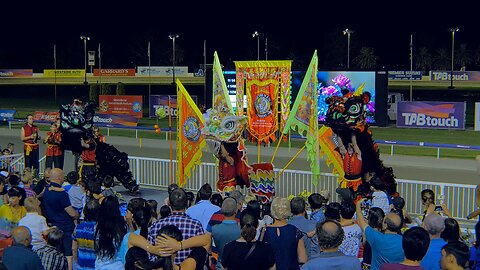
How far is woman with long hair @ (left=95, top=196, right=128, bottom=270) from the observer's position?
23.3 ft

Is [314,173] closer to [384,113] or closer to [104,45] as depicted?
[384,113]

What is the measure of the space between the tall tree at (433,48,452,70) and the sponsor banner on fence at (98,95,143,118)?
2584 inches

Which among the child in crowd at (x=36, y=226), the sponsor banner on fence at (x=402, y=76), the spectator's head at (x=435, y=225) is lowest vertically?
the child in crowd at (x=36, y=226)

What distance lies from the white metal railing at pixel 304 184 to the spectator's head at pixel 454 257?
8.18 meters

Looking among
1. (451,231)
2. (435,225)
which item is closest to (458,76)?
(451,231)

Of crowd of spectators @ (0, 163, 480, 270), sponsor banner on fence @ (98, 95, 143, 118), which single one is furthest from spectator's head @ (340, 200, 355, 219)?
sponsor banner on fence @ (98, 95, 143, 118)

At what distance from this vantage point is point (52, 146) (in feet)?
59.4

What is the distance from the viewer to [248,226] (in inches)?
Answer: 255

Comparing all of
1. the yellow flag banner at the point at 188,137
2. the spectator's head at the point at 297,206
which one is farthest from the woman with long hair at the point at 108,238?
the yellow flag banner at the point at 188,137

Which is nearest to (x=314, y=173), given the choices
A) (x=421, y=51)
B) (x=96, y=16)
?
(x=421, y=51)

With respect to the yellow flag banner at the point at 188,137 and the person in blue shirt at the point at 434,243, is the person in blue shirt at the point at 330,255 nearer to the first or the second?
the person in blue shirt at the point at 434,243

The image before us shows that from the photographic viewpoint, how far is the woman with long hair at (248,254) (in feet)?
20.6

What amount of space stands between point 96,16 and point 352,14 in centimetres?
4215

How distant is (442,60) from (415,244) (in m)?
92.7
